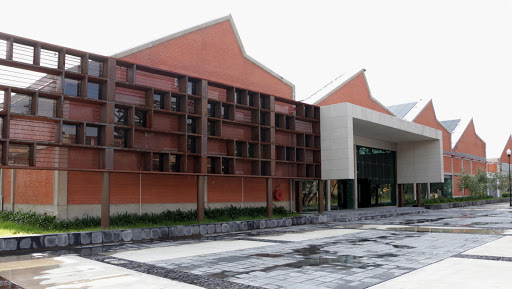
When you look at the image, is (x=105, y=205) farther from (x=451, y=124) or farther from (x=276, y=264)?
(x=451, y=124)

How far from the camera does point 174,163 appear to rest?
20.0 metres

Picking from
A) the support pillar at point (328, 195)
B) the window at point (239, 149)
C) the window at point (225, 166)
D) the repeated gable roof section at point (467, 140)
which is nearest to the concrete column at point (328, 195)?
the support pillar at point (328, 195)

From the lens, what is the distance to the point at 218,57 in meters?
23.9

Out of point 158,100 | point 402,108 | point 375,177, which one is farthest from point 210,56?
point 402,108

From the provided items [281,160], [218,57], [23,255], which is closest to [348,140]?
[281,160]

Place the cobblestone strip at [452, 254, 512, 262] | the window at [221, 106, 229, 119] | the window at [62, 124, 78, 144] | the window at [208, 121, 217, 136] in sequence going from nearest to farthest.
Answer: the cobblestone strip at [452, 254, 512, 262] < the window at [62, 124, 78, 144] < the window at [208, 121, 217, 136] < the window at [221, 106, 229, 119]

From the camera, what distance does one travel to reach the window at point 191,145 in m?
19.6

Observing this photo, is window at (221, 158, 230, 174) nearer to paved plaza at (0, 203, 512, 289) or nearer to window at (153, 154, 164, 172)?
window at (153, 154, 164, 172)

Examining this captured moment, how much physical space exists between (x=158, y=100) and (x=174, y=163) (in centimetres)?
298

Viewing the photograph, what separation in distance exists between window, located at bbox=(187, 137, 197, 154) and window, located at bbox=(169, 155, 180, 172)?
697mm

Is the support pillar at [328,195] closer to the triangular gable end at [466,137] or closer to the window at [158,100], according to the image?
the window at [158,100]

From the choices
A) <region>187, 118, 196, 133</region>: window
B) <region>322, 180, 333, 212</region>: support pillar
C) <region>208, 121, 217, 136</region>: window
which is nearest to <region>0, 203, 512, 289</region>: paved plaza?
<region>187, 118, 196, 133</region>: window

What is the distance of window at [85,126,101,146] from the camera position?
17.0m

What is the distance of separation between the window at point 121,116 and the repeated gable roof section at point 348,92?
15975 mm
